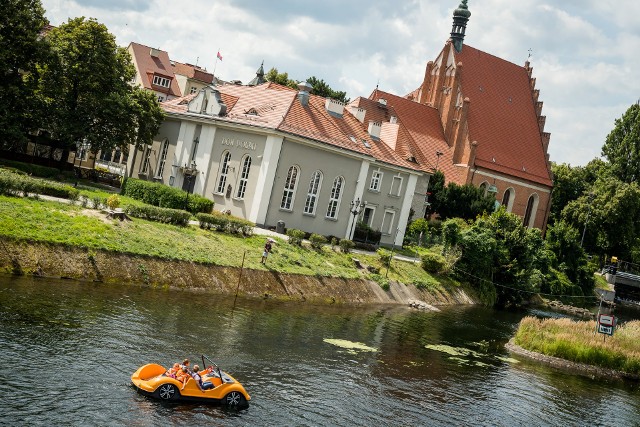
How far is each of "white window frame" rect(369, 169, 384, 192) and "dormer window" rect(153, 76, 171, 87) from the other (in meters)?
50.5

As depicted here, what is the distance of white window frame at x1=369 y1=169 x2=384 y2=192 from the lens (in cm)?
5543

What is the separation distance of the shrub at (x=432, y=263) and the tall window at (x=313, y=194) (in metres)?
9.17

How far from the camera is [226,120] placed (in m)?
47.9

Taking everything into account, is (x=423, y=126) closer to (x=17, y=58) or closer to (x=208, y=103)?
(x=208, y=103)

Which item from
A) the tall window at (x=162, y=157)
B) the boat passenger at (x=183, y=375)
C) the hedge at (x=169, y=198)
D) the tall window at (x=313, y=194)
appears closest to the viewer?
the boat passenger at (x=183, y=375)

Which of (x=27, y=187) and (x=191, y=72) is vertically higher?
(x=191, y=72)

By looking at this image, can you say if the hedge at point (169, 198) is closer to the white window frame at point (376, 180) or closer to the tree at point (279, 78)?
the white window frame at point (376, 180)

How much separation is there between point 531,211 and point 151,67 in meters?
55.1

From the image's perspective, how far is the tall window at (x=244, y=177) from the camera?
1876 inches

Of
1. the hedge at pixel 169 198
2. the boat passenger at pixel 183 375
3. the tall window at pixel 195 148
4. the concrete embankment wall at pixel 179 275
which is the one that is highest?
the tall window at pixel 195 148

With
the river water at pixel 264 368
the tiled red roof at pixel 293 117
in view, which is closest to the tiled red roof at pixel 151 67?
the tiled red roof at pixel 293 117

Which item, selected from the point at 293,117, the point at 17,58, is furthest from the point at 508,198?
the point at 17,58

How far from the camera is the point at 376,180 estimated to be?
183 feet

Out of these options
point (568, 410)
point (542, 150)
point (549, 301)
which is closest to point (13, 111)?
point (568, 410)
